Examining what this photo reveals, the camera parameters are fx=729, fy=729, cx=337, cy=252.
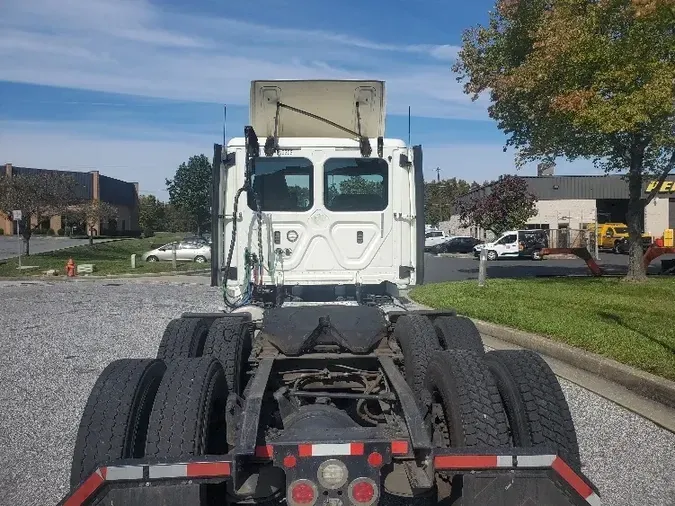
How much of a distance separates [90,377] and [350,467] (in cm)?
591

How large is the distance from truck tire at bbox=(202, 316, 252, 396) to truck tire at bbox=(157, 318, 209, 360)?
110mm

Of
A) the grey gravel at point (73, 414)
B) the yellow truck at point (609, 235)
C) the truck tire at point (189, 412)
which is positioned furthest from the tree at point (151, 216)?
the truck tire at point (189, 412)

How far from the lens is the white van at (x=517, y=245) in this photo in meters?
39.2

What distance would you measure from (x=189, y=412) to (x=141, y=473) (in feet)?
1.87

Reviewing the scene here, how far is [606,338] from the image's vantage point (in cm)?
927

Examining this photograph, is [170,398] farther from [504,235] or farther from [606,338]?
[504,235]

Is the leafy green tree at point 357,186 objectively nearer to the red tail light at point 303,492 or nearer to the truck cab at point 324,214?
the truck cab at point 324,214

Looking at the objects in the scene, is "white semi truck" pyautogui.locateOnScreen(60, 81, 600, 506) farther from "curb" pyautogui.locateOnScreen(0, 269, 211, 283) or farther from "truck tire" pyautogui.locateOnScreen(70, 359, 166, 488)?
"curb" pyautogui.locateOnScreen(0, 269, 211, 283)

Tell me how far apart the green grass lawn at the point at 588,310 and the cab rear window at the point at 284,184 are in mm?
3964

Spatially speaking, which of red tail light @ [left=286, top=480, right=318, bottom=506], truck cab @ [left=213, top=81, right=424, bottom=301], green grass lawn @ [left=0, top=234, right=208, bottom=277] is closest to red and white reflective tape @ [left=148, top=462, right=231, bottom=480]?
red tail light @ [left=286, top=480, right=318, bottom=506]

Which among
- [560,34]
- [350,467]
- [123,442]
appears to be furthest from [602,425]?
[560,34]

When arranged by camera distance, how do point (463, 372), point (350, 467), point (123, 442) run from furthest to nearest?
point (463, 372) → point (123, 442) → point (350, 467)

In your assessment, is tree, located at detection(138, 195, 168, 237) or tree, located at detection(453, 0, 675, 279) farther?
tree, located at detection(138, 195, 168, 237)

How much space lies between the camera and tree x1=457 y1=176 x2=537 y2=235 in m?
40.1
